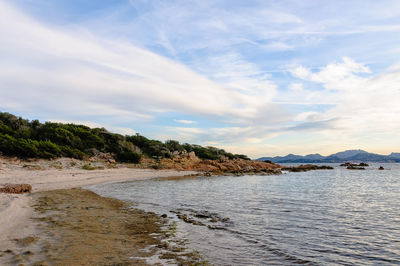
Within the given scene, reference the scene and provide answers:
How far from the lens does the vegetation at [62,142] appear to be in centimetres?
2842

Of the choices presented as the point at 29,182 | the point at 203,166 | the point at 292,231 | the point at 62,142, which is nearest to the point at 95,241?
the point at 292,231

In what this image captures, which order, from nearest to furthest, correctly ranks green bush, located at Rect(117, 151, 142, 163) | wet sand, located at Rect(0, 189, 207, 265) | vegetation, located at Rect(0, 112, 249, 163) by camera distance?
wet sand, located at Rect(0, 189, 207, 265)
vegetation, located at Rect(0, 112, 249, 163)
green bush, located at Rect(117, 151, 142, 163)

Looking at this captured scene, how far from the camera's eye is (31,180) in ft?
62.3

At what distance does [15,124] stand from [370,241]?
44.5 metres

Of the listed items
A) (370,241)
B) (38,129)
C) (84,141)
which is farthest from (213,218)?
(38,129)

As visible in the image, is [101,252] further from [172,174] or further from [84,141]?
[84,141]

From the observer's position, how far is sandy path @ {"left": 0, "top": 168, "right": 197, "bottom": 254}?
744 centimetres

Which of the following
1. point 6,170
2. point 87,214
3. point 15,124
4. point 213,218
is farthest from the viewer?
point 15,124

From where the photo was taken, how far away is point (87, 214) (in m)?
10.5

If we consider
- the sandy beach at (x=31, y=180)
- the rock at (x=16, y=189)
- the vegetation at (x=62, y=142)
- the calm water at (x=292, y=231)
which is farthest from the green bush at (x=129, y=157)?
the calm water at (x=292, y=231)

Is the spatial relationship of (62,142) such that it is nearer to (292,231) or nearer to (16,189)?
(16,189)

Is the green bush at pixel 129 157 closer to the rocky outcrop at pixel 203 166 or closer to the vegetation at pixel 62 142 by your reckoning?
the vegetation at pixel 62 142

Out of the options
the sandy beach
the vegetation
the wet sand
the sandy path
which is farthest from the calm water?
the vegetation

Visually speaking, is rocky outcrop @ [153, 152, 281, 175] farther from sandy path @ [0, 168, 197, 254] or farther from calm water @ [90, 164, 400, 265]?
calm water @ [90, 164, 400, 265]
